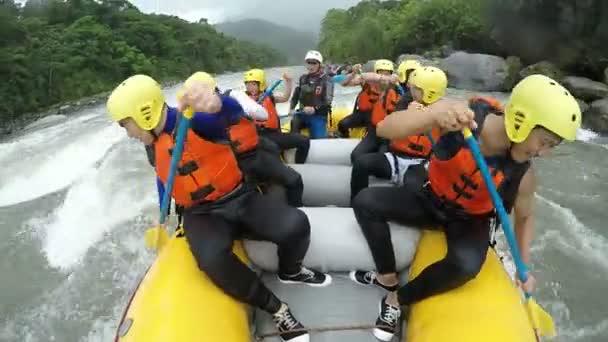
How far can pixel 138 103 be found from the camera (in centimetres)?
258

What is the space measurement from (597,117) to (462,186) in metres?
10.6

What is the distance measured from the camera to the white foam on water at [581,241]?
5320 millimetres

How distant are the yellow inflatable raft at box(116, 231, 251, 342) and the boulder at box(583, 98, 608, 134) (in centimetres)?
1105

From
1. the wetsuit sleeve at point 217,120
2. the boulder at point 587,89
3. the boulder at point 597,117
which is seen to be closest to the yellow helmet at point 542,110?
the wetsuit sleeve at point 217,120

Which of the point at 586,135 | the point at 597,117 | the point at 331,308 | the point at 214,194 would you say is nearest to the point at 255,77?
the point at 214,194

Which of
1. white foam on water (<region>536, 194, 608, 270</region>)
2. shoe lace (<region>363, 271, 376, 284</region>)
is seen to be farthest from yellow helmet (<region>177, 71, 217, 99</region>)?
white foam on water (<region>536, 194, 608, 270</region>)

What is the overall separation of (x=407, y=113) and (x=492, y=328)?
107 centimetres

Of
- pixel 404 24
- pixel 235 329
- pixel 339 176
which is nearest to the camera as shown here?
pixel 235 329

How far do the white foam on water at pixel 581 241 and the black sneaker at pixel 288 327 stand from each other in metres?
3.91

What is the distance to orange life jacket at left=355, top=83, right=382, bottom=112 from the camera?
18.8 feet

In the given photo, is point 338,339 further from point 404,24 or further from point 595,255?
point 404,24

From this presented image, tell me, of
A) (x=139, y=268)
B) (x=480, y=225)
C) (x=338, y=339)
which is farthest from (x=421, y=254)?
(x=139, y=268)

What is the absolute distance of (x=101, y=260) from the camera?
515cm

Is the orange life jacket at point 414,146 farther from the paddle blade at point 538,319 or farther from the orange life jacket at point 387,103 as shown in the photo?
the paddle blade at point 538,319
